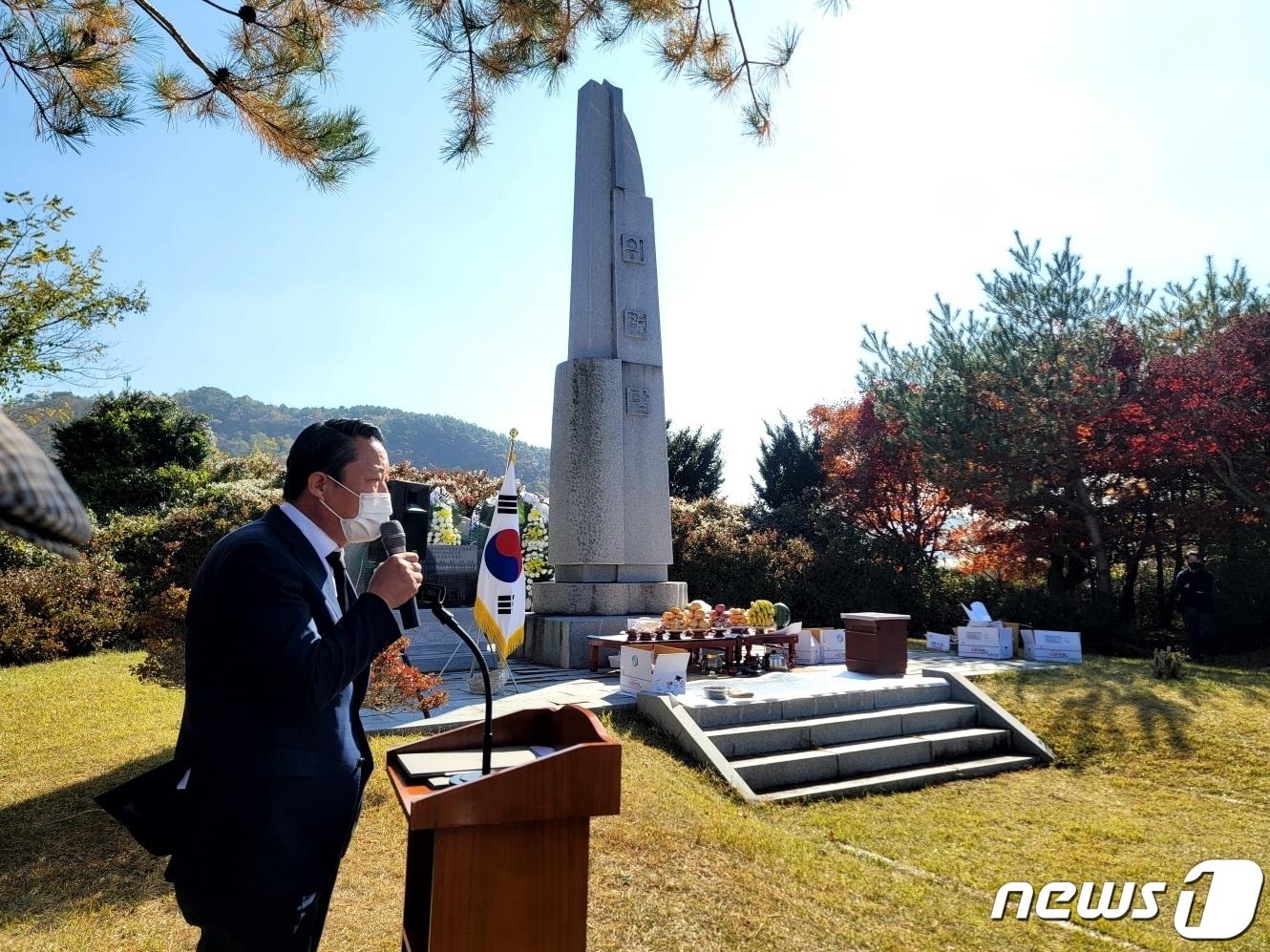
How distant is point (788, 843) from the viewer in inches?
188

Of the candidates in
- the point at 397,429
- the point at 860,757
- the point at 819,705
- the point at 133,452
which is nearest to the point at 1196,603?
the point at 819,705

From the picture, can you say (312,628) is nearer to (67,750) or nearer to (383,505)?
(383,505)

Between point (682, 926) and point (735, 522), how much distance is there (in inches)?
599

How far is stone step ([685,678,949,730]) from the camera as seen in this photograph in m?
6.80

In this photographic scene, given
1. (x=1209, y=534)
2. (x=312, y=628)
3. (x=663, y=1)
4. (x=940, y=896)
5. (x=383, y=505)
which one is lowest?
(x=940, y=896)

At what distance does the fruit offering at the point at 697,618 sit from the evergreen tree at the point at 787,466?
13.9 metres

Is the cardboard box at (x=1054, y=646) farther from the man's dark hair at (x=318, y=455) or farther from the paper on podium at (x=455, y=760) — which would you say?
the man's dark hair at (x=318, y=455)

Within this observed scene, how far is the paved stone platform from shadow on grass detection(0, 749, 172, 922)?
185 centimetres

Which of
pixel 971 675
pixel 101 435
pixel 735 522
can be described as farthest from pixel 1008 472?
pixel 101 435

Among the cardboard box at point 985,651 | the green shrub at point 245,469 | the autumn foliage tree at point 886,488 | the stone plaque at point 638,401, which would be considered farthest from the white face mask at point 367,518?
the green shrub at point 245,469

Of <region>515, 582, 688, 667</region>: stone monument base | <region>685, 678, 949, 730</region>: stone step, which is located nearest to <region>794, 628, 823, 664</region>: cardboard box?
<region>515, 582, 688, 667</region>: stone monument base

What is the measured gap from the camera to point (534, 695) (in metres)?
7.51

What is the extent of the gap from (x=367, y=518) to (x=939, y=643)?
12.1m

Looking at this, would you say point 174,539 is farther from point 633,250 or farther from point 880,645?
point 880,645
